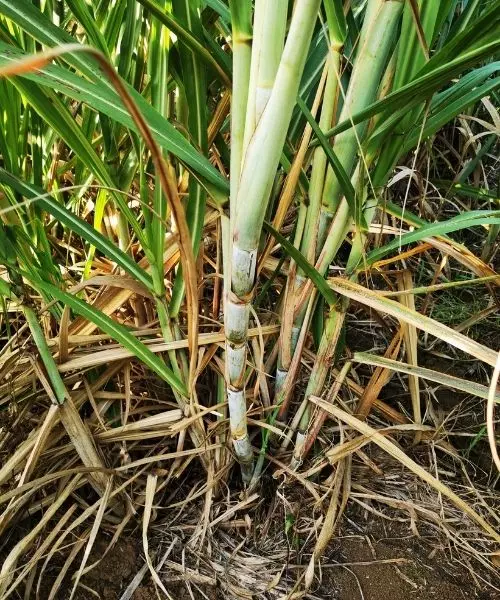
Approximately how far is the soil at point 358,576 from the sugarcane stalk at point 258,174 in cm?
33

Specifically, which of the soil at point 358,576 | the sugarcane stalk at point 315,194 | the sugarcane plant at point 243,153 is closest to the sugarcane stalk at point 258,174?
the sugarcane plant at point 243,153

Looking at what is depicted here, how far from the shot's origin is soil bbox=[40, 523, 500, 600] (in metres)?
0.72

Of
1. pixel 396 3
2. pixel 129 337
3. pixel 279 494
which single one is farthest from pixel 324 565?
pixel 396 3

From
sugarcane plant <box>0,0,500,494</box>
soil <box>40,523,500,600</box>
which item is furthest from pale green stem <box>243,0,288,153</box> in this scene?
soil <box>40,523,500,600</box>

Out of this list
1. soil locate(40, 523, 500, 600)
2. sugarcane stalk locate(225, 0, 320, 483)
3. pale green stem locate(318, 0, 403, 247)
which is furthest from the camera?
soil locate(40, 523, 500, 600)

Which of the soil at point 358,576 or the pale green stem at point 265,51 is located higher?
the pale green stem at point 265,51

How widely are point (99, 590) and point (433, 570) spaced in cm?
44

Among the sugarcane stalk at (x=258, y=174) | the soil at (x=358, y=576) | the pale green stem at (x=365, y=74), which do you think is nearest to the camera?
the sugarcane stalk at (x=258, y=174)

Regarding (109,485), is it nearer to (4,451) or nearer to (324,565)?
(4,451)

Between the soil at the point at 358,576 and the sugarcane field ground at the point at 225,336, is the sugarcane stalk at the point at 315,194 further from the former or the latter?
the soil at the point at 358,576

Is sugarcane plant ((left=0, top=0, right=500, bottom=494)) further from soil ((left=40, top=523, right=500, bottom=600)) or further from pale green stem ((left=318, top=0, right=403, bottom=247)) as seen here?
soil ((left=40, top=523, right=500, bottom=600))

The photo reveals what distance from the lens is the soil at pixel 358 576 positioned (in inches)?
28.3

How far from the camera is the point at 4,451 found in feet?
2.42

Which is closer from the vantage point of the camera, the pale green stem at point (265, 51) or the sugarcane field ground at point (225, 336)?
the pale green stem at point (265, 51)
